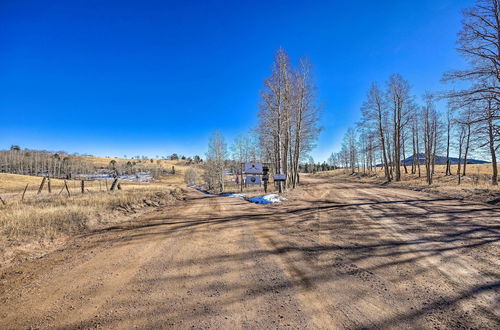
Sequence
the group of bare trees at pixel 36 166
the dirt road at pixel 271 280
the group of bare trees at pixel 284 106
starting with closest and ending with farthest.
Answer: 1. the dirt road at pixel 271 280
2. the group of bare trees at pixel 284 106
3. the group of bare trees at pixel 36 166

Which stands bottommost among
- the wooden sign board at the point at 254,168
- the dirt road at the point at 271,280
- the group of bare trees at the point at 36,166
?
the dirt road at the point at 271,280

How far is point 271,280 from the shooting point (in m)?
3.28

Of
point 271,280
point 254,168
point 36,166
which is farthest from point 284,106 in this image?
point 36,166

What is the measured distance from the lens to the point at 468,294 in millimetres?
2789

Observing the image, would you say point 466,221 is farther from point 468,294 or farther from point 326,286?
point 326,286

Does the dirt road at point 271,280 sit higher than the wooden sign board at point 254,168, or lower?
lower

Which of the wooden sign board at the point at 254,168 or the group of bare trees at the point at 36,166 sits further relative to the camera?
the group of bare trees at the point at 36,166

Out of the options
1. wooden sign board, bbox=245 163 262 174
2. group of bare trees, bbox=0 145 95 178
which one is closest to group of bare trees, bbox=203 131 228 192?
wooden sign board, bbox=245 163 262 174

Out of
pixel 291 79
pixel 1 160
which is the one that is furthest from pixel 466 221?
pixel 1 160

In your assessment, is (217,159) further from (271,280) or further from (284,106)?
(271,280)

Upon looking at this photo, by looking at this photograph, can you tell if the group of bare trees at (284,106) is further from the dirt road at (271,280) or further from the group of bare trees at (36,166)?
the group of bare trees at (36,166)

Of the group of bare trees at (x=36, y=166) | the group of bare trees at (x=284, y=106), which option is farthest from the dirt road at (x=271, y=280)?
the group of bare trees at (x=36, y=166)

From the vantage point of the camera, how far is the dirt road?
95.9 inches

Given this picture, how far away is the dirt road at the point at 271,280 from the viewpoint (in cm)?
244
